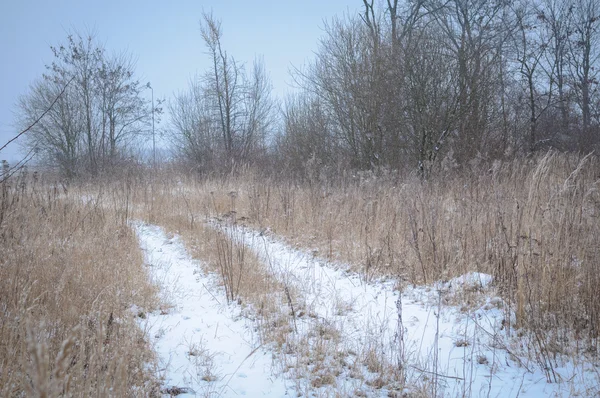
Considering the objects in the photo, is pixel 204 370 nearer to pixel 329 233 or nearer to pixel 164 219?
pixel 329 233

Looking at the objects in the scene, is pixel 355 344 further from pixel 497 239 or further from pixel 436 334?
pixel 497 239

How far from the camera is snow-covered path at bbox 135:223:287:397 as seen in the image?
8.25 feet

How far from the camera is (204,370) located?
2.65 meters

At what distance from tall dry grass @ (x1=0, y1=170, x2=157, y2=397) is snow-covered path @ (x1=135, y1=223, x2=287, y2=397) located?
0.22m

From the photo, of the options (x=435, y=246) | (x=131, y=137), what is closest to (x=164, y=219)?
(x=435, y=246)

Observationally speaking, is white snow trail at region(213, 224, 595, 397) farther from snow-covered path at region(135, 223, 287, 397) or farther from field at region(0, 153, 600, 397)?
snow-covered path at region(135, 223, 287, 397)

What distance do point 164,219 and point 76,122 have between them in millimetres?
15801

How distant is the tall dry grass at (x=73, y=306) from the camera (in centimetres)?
197

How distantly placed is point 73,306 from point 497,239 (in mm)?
4125

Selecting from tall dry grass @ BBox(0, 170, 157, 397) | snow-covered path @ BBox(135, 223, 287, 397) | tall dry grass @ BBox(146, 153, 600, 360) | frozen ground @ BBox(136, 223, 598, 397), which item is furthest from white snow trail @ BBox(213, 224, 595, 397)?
tall dry grass @ BBox(0, 170, 157, 397)

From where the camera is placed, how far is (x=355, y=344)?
2982 millimetres

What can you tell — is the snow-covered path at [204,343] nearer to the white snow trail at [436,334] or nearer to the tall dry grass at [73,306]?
the tall dry grass at [73,306]

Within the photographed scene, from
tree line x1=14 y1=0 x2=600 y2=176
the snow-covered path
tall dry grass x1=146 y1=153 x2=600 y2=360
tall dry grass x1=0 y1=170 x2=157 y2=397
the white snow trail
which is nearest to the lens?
tall dry grass x1=0 y1=170 x2=157 y2=397

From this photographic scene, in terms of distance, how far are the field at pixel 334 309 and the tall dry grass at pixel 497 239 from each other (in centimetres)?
2
